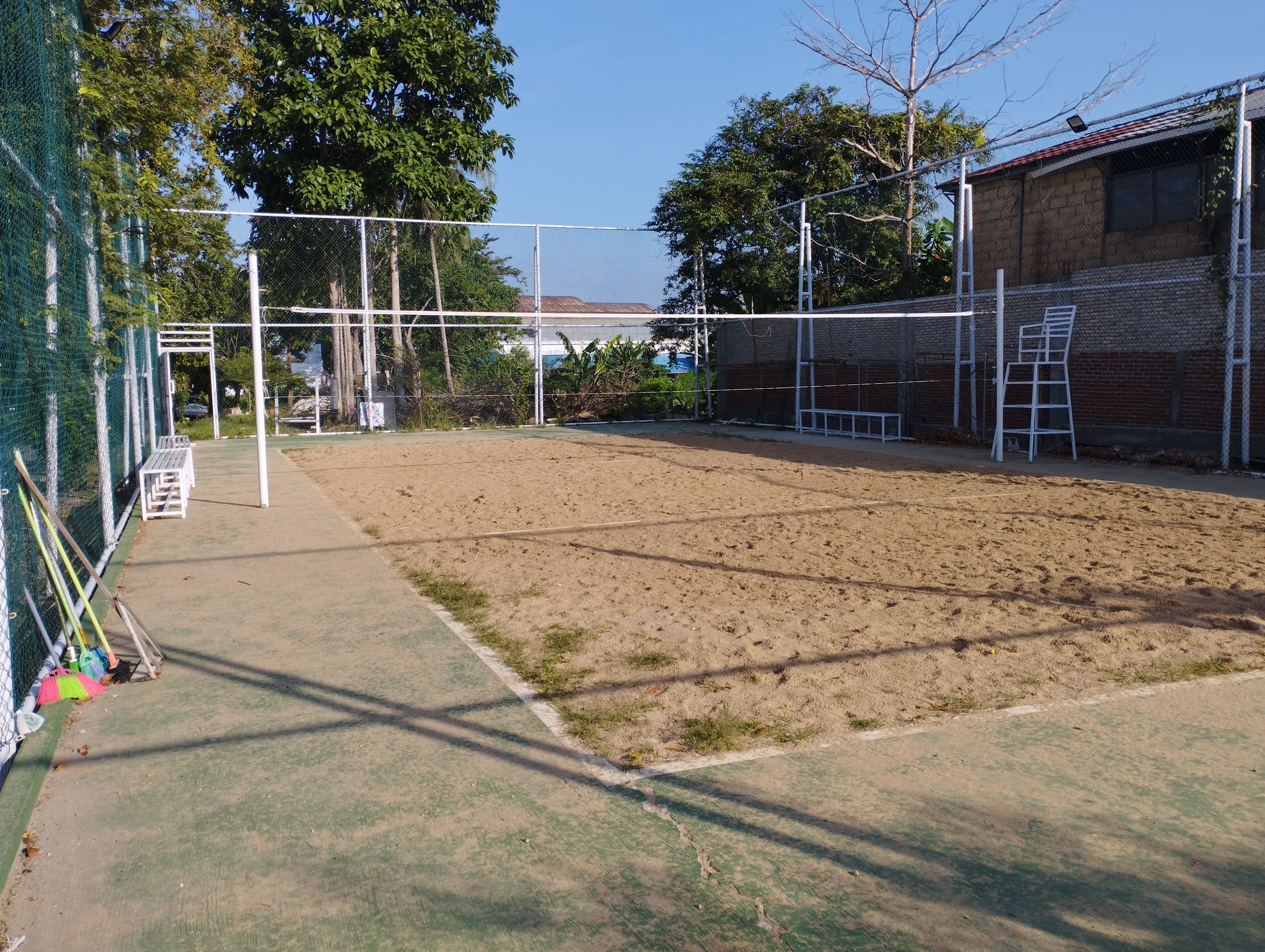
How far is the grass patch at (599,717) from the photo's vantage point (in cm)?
330

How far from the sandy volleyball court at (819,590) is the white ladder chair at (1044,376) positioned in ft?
7.18

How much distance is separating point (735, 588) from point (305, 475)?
7.38 metres

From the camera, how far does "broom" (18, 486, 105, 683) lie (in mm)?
3930

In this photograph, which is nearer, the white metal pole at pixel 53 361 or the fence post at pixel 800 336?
the white metal pole at pixel 53 361

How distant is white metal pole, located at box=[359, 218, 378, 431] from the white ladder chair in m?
10.5

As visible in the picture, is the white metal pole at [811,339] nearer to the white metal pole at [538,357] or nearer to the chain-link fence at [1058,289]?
the chain-link fence at [1058,289]

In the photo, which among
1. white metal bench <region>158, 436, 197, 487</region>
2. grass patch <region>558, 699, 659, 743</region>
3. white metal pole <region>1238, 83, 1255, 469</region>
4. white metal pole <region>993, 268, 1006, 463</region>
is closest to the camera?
grass patch <region>558, 699, 659, 743</region>

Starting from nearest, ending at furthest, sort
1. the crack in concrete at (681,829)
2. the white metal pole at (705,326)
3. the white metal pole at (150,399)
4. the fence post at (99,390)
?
the crack in concrete at (681,829) → the fence post at (99,390) → the white metal pole at (150,399) → the white metal pole at (705,326)

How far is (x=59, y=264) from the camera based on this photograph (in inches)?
210

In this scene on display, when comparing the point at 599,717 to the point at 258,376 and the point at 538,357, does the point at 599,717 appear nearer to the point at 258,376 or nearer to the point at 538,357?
the point at 258,376

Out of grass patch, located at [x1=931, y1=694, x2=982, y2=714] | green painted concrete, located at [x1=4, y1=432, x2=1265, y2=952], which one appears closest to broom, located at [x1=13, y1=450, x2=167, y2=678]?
green painted concrete, located at [x1=4, y1=432, x2=1265, y2=952]

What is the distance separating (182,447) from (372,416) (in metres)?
8.00

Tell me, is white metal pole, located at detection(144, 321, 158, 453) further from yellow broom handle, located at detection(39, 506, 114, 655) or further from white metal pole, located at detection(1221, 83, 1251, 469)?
white metal pole, located at detection(1221, 83, 1251, 469)

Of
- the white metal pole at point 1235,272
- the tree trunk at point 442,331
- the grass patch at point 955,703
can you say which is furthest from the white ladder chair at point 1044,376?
the tree trunk at point 442,331
